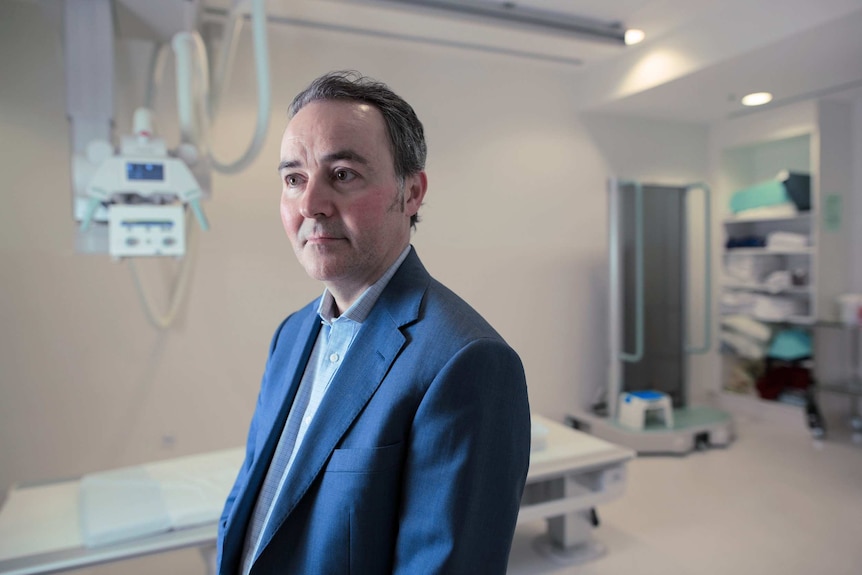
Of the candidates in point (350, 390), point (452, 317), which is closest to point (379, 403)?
point (350, 390)

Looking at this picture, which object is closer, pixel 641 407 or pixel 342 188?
pixel 342 188

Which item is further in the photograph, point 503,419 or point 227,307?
point 227,307

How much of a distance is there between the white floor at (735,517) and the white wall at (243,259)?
114cm

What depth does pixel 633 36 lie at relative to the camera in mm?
3654

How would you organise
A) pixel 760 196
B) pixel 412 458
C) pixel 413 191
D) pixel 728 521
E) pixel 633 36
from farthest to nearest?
pixel 760 196, pixel 633 36, pixel 728 521, pixel 413 191, pixel 412 458

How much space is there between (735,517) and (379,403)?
2.87 metres

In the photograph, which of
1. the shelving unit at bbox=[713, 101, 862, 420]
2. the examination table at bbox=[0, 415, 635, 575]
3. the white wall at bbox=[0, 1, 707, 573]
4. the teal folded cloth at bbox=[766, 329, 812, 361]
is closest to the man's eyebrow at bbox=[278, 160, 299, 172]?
the examination table at bbox=[0, 415, 635, 575]

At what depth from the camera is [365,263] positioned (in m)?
1.00

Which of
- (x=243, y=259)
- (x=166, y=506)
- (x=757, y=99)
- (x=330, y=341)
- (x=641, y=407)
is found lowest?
(x=641, y=407)

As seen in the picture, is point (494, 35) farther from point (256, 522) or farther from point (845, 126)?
point (256, 522)

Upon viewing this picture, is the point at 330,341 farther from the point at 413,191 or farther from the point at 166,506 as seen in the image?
the point at 166,506

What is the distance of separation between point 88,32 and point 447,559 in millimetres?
1922

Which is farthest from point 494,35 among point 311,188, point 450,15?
point 311,188

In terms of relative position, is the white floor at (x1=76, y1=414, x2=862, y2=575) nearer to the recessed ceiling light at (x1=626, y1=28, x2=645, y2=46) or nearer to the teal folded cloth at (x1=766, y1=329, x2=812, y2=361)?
the teal folded cloth at (x1=766, y1=329, x2=812, y2=361)
